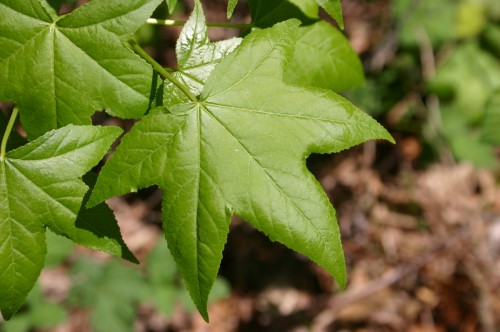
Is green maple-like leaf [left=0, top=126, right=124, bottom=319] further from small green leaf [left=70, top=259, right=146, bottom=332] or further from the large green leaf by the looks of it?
small green leaf [left=70, top=259, right=146, bottom=332]

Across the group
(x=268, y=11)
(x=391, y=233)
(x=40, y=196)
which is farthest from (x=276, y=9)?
(x=391, y=233)

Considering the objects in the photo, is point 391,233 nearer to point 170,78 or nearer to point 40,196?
point 170,78

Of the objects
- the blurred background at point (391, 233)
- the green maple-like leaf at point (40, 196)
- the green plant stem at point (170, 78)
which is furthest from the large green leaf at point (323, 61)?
the blurred background at point (391, 233)

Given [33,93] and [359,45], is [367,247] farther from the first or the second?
[33,93]

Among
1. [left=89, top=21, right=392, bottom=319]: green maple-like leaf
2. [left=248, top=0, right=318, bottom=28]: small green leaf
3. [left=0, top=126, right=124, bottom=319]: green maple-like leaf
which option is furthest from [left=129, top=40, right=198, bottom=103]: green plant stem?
[left=248, top=0, right=318, bottom=28]: small green leaf

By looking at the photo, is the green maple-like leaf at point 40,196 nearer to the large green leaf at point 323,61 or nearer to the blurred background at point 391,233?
the large green leaf at point 323,61
